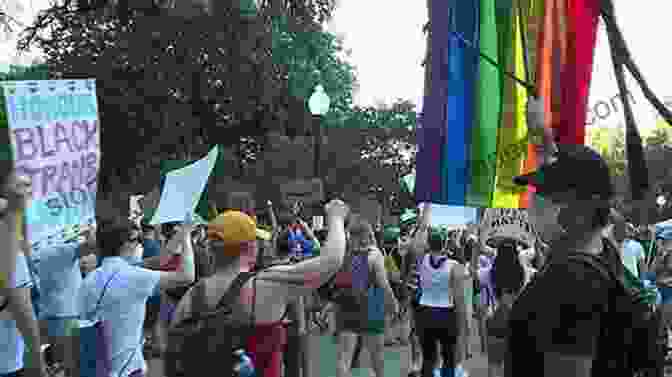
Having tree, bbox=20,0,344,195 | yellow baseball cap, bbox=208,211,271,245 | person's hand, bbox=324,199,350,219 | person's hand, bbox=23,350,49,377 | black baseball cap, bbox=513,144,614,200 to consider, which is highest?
tree, bbox=20,0,344,195

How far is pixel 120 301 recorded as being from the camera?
590 centimetres

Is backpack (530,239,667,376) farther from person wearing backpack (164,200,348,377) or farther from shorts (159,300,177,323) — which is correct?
shorts (159,300,177,323)

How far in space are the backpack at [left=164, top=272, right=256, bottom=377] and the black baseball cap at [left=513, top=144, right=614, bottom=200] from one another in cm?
178

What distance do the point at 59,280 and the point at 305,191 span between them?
264 cm

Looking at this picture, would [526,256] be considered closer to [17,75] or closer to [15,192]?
[15,192]

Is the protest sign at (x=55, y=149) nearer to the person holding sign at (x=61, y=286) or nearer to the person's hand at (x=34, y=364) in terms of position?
the person holding sign at (x=61, y=286)

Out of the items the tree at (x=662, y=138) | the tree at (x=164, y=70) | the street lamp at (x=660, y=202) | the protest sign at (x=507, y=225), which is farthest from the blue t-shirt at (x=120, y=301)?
the street lamp at (x=660, y=202)

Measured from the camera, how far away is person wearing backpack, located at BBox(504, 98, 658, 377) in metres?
2.83

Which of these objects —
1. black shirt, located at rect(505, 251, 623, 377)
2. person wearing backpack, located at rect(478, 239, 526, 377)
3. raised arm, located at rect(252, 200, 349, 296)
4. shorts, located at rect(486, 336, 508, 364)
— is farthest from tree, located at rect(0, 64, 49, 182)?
black shirt, located at rect(505, 251, 623, 377)

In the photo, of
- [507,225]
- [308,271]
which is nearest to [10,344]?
[308,271]

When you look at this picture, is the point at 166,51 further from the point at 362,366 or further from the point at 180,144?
the point at 362,366

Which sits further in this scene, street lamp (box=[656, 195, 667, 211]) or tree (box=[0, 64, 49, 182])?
street lamp (box=[656, 195, 667, 211])

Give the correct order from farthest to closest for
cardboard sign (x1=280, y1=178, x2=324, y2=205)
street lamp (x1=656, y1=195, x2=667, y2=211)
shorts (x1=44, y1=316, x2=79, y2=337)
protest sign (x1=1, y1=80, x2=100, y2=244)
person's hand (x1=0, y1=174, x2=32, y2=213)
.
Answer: street lamp (x1=656, y1=195, x2=667, y2=211) → cardboard sign (x1=280, y1=178, x2=324, y2=205) → shorts (x1=44, y1=316, x2=79, y2=337) → protest sign (x1=1, y1=80, x2=100, y2=244) → person's hand (x1=0, y1=174, x2=32, y2=213)

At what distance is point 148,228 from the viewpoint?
1616cm
